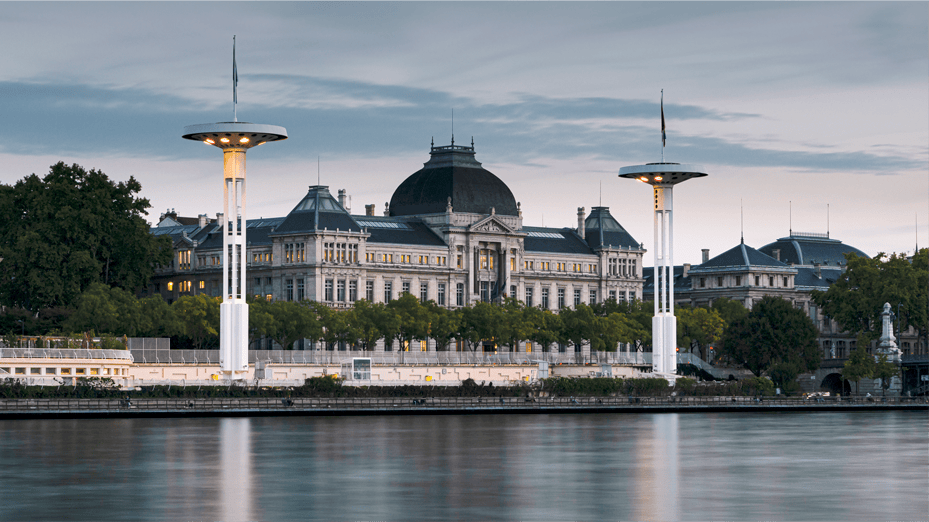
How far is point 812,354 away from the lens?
16688 cm

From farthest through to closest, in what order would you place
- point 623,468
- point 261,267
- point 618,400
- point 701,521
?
point 261,267
point 618,400
point 623,468
point 701,521

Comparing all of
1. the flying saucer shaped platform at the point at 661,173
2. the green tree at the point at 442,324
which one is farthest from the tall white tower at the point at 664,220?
the green tree at the point at 442,324

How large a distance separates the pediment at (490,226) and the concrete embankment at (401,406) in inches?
2399

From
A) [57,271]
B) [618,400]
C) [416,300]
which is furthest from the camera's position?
[416,300]

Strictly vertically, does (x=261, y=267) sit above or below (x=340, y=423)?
above

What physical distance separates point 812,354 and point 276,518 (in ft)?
438

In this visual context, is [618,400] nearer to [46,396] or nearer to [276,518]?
[46,396]

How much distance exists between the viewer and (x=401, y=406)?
4656 inches

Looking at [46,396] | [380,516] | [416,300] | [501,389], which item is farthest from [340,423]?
[416,300]

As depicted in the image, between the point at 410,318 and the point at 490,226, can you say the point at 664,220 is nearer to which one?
the point at 410,318

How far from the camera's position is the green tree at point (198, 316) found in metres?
146

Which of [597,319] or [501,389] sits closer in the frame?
[501,389]

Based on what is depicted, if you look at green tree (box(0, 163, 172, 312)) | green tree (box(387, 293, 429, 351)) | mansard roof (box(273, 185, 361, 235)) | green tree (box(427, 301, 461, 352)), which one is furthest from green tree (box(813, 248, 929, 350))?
green tree (box(0, 163, 172, 312))

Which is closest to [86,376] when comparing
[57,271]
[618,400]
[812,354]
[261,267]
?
[57,271]
